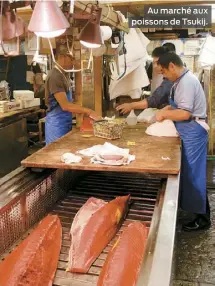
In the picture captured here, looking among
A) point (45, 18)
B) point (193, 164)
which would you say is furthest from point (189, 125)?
point (45, 18)

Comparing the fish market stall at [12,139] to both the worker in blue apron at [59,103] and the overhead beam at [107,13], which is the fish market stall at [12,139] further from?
the overhead beam at [107,13]

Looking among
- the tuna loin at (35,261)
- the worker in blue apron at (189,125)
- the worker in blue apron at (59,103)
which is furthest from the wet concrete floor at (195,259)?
the worker in blue apron at (59,103)

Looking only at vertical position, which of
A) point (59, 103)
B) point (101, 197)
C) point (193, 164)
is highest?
point (59, 103)

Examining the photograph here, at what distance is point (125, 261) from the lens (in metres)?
2.19

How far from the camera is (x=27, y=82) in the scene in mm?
11281

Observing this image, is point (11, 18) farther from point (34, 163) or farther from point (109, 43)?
point (109, 43)

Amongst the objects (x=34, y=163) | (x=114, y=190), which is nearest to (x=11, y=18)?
(x=34, y=163)

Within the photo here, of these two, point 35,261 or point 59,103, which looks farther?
point 59,103

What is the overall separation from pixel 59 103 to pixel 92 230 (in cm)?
297

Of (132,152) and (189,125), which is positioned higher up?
(189,125)

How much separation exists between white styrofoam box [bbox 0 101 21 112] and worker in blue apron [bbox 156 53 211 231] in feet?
12.7

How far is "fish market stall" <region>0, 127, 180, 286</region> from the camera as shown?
6.76 ft

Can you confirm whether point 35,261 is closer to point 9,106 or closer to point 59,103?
point 59,103

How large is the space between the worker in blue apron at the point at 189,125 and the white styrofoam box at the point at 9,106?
3885 mm
